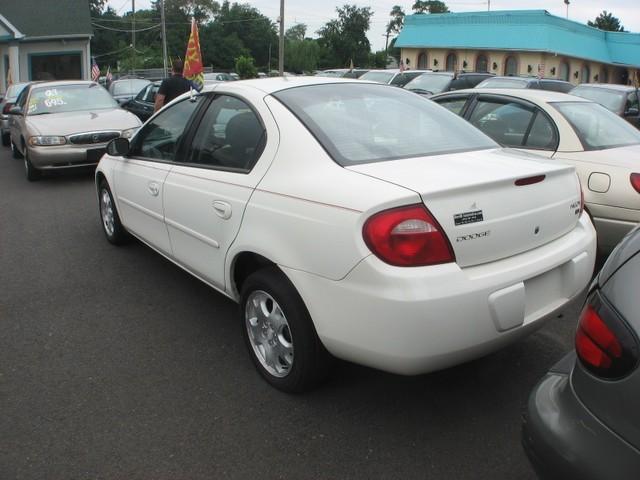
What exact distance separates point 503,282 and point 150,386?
1.98 metres

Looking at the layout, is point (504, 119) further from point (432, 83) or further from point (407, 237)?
point (432, 83)

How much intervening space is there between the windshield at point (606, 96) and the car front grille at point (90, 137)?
8707mm

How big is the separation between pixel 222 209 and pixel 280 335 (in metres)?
0.80

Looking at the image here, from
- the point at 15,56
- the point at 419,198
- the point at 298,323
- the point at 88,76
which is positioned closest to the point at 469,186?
the point at 419,198

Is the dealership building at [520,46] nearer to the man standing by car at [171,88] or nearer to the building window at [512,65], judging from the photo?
the building window at [512,65]

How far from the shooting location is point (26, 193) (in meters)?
9.04

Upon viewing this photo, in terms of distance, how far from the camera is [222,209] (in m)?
3.46

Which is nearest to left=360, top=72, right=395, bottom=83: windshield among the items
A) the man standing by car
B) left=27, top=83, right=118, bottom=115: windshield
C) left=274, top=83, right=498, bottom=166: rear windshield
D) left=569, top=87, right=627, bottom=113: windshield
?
left=569, top=87, right=627, bottom=113: windshield

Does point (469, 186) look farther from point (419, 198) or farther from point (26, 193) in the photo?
point (26, 193)

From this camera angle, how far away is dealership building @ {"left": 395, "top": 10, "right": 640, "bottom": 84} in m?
44.3

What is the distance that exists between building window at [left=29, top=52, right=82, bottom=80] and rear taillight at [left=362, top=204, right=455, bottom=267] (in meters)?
31.4

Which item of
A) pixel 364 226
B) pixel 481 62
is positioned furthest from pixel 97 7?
pixel 364 226

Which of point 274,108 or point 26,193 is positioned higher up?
point 274,108

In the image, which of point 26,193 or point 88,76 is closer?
point 26,193
